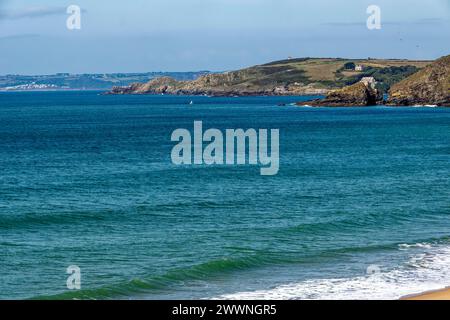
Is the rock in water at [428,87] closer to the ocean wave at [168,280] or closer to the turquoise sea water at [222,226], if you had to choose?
the turquoise sea water at [222,226]

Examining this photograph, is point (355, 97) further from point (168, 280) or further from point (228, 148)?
point (168, 280)

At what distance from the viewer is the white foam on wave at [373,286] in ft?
89.0

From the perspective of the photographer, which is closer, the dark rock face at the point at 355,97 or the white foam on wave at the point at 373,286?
the white foam on wave at the point at 373,286

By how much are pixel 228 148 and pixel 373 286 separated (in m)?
56.8

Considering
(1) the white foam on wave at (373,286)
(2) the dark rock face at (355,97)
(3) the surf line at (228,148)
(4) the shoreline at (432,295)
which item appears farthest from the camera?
(2) the dark rock face at (355,97)

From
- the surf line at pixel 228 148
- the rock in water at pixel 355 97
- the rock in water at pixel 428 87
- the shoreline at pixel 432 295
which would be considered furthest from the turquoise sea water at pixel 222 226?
the rock in water at pixel 355 97

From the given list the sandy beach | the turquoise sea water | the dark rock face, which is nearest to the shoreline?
the sandy beach

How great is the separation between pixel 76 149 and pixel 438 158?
36025 mm

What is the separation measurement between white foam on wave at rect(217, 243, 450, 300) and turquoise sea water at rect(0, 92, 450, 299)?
0.07 meters

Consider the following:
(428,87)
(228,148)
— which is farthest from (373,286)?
(428,87)

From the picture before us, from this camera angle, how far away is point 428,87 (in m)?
181

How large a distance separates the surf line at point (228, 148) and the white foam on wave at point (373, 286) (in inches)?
1191

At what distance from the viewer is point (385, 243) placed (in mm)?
36375

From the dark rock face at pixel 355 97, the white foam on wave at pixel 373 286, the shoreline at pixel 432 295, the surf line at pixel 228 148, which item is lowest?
the white foam on wave at pixel 373 286
